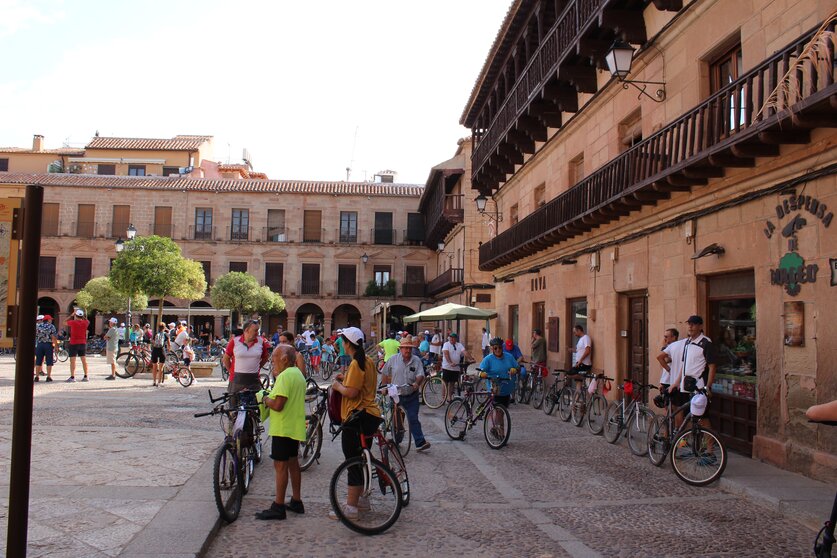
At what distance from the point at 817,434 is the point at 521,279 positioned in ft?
44.7

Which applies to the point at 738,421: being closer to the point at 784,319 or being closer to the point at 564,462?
the point at 784,319

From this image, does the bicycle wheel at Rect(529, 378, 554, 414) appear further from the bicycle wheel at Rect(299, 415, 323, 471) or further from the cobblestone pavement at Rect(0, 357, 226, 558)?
the bicycle wheel at Rect(299, 415, 323, 471)

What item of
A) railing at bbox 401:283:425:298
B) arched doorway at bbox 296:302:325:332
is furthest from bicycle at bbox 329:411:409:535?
arched doorway at bbox 296:302:325:332

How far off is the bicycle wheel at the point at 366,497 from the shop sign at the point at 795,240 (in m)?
5.16

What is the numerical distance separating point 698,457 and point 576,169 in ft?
32.1

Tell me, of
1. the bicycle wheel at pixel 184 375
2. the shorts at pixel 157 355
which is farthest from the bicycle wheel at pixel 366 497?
the bicycle wheel at pixel 184 375

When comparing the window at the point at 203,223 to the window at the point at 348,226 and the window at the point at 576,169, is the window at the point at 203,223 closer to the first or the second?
the window at the point at 348,226

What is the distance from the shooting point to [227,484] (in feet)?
19.1

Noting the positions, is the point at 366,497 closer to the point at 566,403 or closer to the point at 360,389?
the point at 360,389

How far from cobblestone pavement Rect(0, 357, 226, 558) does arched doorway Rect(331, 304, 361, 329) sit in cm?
3365

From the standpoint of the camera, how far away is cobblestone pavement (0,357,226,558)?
16.5ft

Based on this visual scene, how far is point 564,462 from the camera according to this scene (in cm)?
881

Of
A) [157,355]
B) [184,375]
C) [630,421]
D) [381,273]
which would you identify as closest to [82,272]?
[381,273]

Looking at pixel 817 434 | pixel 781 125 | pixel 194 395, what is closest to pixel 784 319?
pixel 817 434
